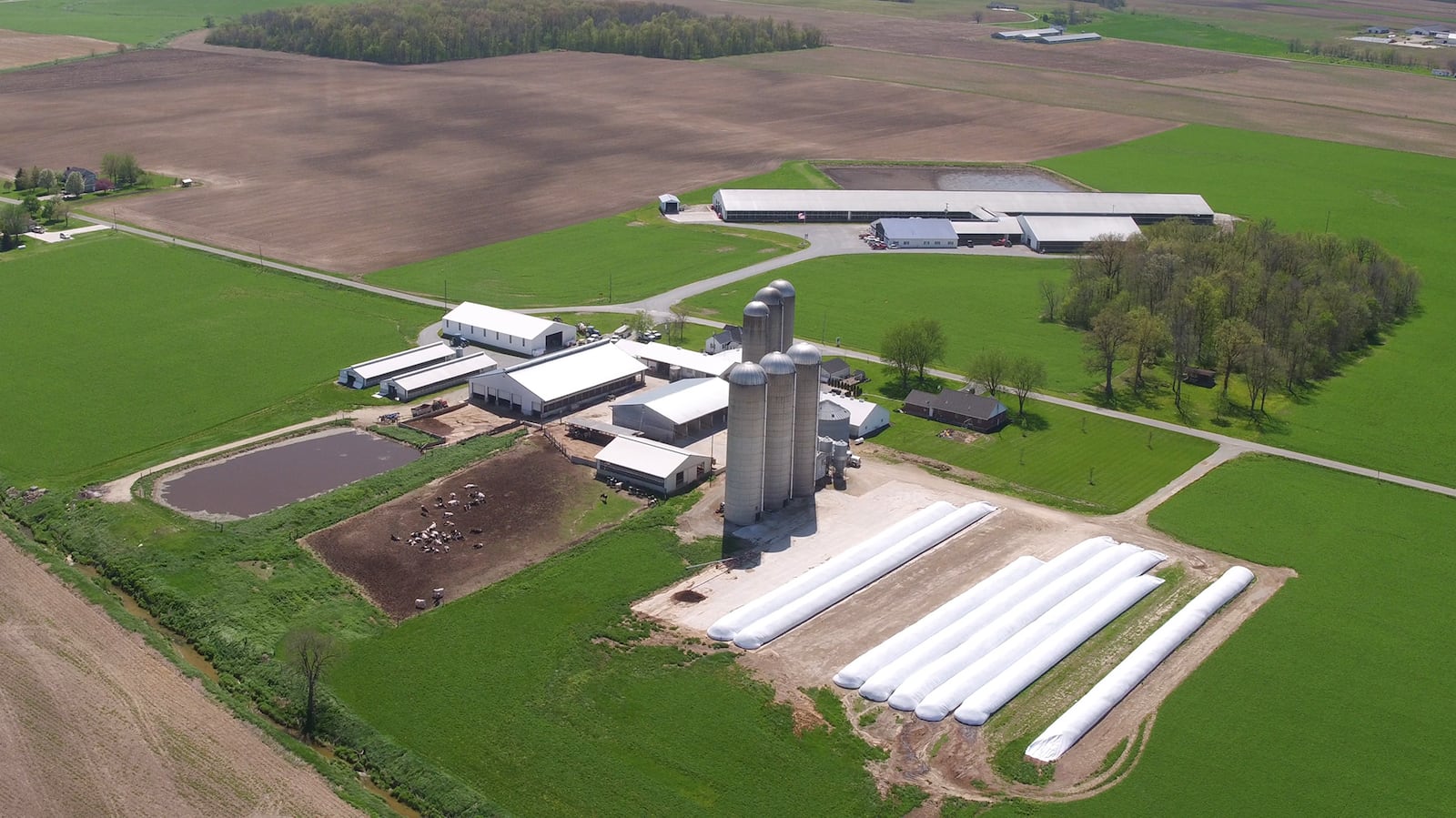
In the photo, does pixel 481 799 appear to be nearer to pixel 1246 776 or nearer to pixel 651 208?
pixel 1246 776

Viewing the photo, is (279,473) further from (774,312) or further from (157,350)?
(774,312)

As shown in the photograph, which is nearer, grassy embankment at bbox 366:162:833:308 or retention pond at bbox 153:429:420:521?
retention pond at bbox 153:429:420:521

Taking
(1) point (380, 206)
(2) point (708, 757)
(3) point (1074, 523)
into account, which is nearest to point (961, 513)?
(3) point (1074, 523)

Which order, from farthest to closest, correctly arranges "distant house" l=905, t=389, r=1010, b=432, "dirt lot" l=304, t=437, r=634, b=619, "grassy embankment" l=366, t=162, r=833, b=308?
"grassy embankment" l=366, t=162, r=833, b=308, "distant house" l=905, t=389, r=1010, b=432, "dirt lot" l=304, t=437, r=634, b=619

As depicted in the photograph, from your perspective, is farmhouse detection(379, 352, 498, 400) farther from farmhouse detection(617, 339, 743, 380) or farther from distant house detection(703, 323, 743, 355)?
distant house detection(703, 323, 743, 355)

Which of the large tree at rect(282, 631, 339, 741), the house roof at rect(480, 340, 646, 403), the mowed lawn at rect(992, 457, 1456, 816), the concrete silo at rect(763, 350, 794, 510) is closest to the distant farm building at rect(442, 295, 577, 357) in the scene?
the house roof at rect(480, 340, 646, 403)

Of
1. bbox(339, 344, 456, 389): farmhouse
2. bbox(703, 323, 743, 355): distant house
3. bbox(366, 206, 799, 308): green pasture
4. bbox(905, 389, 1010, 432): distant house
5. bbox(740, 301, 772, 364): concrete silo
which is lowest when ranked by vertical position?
bbox(905, 389, 1010, 432): distant house
